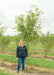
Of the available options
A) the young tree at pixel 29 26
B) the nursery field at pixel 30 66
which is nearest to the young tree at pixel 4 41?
the nursery field at pixel 30 66

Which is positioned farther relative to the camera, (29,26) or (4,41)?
(4,41)

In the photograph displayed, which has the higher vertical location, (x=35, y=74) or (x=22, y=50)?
(x=22, y=50)

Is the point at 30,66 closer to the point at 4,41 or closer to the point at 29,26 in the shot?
the point at 29,26

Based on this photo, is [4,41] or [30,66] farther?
[4,41]

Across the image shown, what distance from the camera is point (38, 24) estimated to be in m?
7.82

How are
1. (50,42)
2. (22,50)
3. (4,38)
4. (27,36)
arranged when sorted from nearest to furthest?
(22,50)
(27,36)
(50,42)
(4,38)

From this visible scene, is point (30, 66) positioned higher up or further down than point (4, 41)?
further down

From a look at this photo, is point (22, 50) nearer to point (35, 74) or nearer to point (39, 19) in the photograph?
point (35, 74)

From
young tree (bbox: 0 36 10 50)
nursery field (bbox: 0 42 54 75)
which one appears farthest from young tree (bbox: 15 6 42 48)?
young tree (bbox: 0 36 10 50)

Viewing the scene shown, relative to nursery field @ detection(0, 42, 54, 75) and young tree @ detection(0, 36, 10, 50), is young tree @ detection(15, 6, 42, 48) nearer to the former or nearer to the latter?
nursery field @ detection(0, 42, 54, 75)

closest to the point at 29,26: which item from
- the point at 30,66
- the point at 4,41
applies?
the point at 30,66

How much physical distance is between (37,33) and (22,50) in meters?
2.05

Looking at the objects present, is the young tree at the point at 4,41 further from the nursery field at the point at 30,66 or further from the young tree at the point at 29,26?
the young tree at the point at 29,26

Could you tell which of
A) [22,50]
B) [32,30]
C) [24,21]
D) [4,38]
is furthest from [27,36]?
[4,38]
